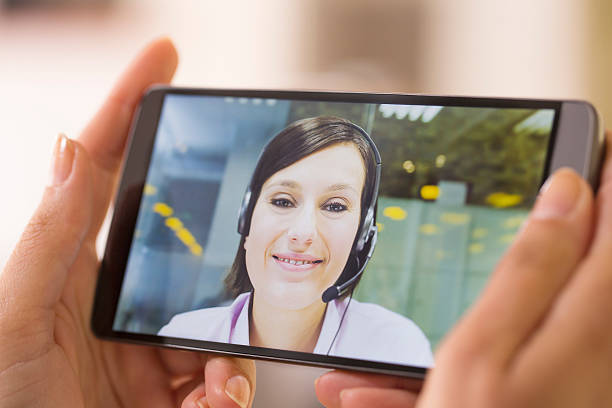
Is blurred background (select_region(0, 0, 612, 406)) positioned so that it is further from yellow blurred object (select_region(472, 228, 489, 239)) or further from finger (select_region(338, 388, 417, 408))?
finger (select_region(338, 388, 417, 408))

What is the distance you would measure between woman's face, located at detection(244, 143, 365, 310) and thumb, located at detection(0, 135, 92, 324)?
0.22 meters

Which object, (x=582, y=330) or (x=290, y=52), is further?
(x=290, y=52)

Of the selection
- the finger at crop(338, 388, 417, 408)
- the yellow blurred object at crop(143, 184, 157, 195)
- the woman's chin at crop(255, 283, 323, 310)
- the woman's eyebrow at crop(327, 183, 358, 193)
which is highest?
the woman's eyebrow at crop(327, 183, 358, 193)

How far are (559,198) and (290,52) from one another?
4.06 feet

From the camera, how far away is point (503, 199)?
0.54 m

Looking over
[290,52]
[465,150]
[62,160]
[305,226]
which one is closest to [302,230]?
[305,226]

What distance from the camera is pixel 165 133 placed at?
2.20ft

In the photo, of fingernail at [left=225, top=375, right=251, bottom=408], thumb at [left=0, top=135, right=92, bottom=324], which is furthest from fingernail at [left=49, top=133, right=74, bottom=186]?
fingernail at [left=225, top=375, right=251, bottom=408]

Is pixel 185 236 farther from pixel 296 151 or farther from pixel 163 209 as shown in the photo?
pixel 296 151

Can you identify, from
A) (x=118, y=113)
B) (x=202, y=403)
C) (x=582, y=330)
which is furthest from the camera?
(x=118, y=113)

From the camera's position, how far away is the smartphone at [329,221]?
532 mm

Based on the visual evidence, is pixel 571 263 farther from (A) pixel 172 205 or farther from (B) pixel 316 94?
(A) pixel 172 205

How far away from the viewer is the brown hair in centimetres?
58

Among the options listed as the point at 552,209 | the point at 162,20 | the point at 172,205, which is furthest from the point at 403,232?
the point at 162,20
